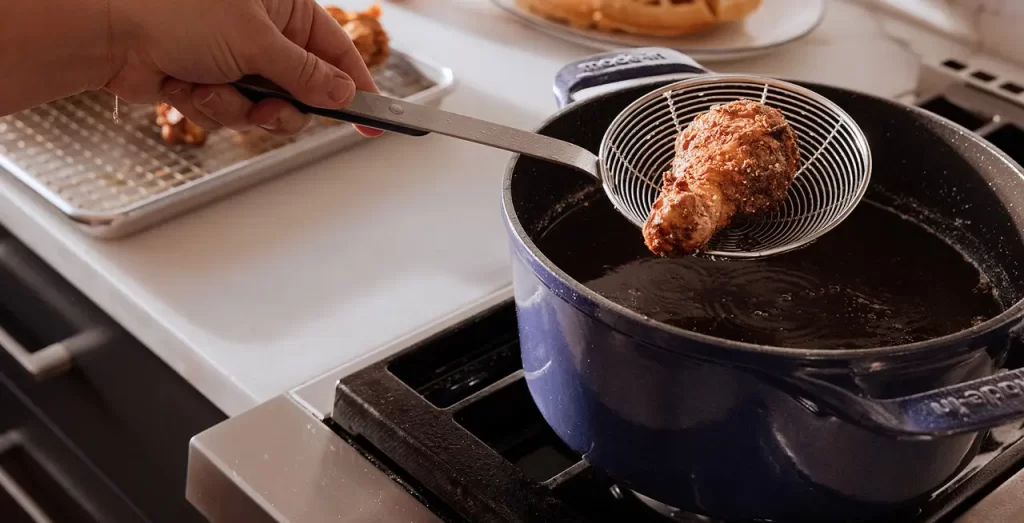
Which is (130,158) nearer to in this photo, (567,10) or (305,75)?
(305,75)

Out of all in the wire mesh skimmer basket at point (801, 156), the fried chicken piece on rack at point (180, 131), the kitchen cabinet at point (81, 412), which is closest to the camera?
the wire mesh skimmer basket at point (801, 156)

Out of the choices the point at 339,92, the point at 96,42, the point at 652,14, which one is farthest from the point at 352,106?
the point at 652,14

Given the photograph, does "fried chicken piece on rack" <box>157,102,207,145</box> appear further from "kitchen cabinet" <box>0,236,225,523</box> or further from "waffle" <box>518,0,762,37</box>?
"waffle" <box>518,0,762,37</box>

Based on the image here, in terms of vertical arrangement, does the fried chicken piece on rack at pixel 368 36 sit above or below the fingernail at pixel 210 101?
below

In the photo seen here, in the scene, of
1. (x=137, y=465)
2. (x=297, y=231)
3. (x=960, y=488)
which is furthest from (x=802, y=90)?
(x=137, y=465)

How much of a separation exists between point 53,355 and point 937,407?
630 mm

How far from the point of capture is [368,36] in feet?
2.97

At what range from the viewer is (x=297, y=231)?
0.77 m

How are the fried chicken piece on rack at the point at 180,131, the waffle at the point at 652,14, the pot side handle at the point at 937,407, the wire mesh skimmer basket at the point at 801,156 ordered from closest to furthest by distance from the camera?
the pot side handle at the point at 937,407
the wire mesh skimmer basket at the point at 801,156
the fried chicken piece on rack at the point at 180,131
the waffle at the point at 652,14

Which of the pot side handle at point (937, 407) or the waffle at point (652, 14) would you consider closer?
the pot side handle at point (937, 407)

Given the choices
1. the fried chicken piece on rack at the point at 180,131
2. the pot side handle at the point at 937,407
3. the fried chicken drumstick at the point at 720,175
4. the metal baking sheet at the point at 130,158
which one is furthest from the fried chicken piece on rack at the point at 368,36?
the pot side handle at the point at 937,407

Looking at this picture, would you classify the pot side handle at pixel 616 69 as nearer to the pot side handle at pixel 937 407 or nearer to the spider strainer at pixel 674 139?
the spider strainer at pixel 674 139

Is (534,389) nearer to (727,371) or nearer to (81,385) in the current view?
(727,371)

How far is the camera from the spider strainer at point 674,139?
0.57 m
